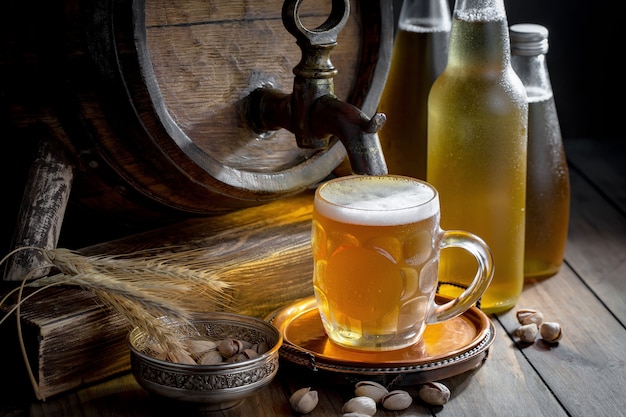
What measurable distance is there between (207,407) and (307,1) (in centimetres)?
55

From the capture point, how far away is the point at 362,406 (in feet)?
3.33

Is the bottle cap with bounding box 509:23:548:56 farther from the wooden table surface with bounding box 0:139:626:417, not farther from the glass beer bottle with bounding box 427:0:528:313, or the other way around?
the wooden table surface with bounding box 0:139:626:417

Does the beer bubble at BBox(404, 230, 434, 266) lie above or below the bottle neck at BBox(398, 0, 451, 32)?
below

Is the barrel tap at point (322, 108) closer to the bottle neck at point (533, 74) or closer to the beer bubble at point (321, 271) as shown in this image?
the beer bubble at point (321, 271)

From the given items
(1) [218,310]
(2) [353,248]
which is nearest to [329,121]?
(2) [353,248]

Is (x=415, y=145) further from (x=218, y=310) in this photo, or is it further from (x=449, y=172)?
(x=218, y=310)

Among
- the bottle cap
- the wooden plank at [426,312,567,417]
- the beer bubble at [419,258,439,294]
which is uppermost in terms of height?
the bottle cap

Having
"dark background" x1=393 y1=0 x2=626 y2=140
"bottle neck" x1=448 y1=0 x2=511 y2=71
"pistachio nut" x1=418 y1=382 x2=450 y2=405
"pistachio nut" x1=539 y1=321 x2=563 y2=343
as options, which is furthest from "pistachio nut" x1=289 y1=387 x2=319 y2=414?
"dark background" x1=393 y1=0 x2=626 y2=140

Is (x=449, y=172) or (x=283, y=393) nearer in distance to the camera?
(x=283, y=393)

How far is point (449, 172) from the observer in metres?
1.27

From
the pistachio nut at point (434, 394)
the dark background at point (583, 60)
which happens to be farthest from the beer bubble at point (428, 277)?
the dark background at point (583, 60)

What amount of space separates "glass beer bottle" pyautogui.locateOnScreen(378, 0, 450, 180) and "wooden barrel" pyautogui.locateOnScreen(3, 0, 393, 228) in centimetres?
11

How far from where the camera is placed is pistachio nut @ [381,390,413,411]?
3.39ft

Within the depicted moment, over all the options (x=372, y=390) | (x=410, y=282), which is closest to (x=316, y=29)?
(x=410, y=282)
